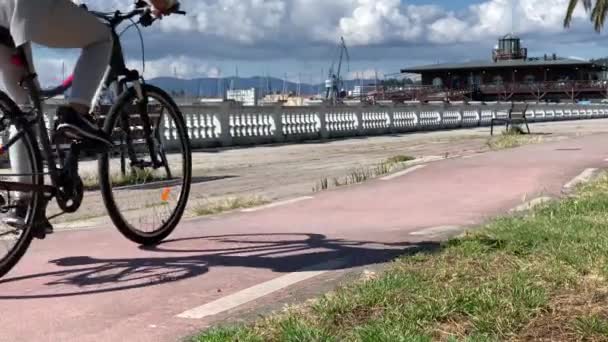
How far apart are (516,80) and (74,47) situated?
117383 millimetres

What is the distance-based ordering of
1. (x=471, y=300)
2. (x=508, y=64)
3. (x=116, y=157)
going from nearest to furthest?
(x=471, y=300), (x=116, y=157), (x=508, y=64)

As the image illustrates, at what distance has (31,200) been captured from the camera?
4.62m

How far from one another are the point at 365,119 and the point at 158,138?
2830 centimetres

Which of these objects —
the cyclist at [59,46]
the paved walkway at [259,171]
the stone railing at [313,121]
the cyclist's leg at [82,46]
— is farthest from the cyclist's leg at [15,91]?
the stone railing at [313,121]

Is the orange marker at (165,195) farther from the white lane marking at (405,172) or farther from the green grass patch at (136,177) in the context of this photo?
the white lane marking at (405,172)

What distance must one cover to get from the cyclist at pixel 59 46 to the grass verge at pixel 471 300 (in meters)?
1.83

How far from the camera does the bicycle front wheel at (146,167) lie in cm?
537

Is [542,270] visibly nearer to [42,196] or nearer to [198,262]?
[198,262]

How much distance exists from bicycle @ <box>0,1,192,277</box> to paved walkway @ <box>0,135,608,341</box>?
0.25 meters

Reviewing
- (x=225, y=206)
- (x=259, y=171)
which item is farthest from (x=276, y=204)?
(x=259, y=171)

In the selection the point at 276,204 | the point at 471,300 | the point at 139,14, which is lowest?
the point at 276,204

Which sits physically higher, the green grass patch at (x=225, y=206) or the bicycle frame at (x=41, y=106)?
the bicycle frame at (x=41, y=106)

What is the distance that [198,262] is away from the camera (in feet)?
17.2

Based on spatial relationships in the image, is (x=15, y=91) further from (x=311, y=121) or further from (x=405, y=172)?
(x=311, y=121)
